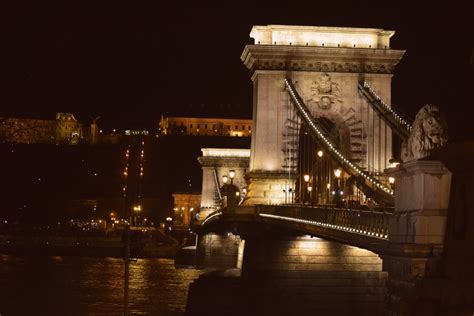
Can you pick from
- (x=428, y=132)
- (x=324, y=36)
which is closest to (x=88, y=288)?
(x=324, y=36)

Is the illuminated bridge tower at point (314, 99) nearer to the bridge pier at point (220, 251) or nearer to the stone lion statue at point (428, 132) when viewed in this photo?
the bridge pier at point (220, 251)

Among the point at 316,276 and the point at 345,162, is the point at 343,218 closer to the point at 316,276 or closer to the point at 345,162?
the point at 316,276

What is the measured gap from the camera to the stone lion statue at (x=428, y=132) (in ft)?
50.6

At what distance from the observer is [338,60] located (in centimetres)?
4378

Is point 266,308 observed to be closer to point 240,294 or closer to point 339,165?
point 240,294

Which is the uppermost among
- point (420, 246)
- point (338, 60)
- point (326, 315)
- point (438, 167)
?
point (338, 60)

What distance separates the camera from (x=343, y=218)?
21984 millimetres

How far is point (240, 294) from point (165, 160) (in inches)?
4335

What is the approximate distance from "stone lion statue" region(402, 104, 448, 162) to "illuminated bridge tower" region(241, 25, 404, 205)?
90.4 feet

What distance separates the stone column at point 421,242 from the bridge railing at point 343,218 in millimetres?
1385

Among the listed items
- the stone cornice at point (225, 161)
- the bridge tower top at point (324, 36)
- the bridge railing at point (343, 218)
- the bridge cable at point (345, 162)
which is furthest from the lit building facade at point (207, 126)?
the bridge railing at point (343, 218)

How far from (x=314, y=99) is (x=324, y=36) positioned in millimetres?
3143

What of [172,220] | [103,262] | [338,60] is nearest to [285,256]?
[338,60]

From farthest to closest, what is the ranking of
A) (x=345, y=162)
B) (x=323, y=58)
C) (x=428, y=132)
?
(x=323, y=58) → (x=345, y=162) → (x=428, y=132)
